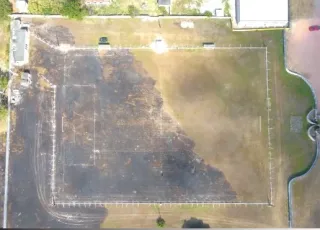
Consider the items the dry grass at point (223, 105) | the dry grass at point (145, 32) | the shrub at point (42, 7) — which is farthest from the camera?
the dry grass at point (145, 32)

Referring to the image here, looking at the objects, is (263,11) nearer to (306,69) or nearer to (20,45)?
(306,69)

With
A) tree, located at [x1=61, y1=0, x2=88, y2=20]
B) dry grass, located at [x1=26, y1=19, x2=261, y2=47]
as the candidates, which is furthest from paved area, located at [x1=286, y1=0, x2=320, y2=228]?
tree, located at [x1=61, y1=0, x2=88, y2=20]

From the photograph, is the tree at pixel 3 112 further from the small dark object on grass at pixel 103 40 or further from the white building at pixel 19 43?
the small dark object on grass at pixel 103 40

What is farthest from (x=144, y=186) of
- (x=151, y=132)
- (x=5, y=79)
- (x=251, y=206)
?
(x=5, y=79)

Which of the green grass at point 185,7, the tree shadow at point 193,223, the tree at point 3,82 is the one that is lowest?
the tree shadow at point 193,223

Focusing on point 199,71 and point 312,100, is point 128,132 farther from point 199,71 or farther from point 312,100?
point 312,100

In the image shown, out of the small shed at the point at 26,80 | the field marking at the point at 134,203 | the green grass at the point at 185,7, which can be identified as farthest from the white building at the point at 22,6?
the field marking at the point at 134,203

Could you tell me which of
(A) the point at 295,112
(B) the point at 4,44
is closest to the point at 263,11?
(A) the point at 295,112

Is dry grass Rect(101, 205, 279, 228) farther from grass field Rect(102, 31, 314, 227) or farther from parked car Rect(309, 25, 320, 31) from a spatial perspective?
parked car Rect(309, 25, 320, 31)
